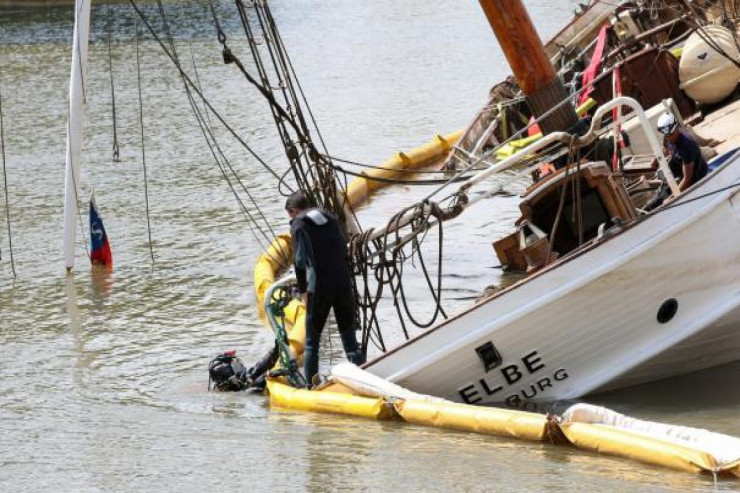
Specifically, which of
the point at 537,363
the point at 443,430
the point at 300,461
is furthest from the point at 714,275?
the point at 300,461

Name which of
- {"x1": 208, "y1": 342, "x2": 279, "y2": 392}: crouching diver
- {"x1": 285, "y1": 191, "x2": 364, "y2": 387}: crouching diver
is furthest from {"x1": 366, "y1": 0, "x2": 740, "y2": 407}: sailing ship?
{"x1": 208, "y1": 342, "x2": 279, "y2": 392}: crouching diver

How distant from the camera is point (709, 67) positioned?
1531 centimetres

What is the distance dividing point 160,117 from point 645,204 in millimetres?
19418

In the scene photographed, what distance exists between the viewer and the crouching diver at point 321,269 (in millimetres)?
11656

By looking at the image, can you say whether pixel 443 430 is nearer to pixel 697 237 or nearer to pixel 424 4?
pixel 697 237

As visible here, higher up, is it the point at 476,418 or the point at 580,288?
the point at 580,288

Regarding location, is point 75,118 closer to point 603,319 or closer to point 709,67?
point 709,67

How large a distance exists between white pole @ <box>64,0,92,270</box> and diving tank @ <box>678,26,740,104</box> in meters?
7.13

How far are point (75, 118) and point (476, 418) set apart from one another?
31.1ft

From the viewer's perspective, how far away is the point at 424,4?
54.7m

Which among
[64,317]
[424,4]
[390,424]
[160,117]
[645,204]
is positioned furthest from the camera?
[424,4]

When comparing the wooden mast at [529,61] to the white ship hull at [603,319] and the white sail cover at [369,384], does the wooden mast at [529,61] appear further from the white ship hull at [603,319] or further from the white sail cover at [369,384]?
the white sail cover at [369,384]

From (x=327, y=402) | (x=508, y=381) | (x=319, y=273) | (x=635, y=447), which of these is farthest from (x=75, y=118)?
(x=635, y=447)

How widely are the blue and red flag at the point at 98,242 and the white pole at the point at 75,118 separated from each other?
0.24 metres
